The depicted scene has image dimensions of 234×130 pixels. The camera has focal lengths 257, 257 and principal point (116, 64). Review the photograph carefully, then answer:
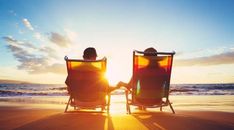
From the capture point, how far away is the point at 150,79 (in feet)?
22.0

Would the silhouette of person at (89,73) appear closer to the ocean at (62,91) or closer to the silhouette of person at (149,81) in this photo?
the silhouette of person at (149,81)

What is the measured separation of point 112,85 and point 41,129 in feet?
9.38

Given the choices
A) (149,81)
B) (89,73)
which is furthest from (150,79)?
(89,73)

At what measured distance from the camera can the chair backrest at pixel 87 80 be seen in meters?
6.43

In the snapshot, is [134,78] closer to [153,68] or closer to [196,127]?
[153,68]

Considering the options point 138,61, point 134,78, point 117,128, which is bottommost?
point 117,128

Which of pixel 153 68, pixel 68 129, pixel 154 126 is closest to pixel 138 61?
pixel 153 68

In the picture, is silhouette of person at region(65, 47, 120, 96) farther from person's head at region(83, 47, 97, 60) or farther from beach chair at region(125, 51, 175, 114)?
beach chair at region(125, 51, 175, 114)

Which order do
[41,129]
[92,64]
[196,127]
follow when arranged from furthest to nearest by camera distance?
[92,64]
[196,127]
[41,129]

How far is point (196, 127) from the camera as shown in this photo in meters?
4.55

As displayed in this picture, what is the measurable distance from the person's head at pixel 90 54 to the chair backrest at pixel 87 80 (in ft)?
0.66

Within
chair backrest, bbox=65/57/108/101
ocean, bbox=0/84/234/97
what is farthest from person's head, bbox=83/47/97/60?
ocean, bbox=0/84/234/97

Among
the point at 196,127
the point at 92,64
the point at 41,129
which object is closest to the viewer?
the point at 41,129

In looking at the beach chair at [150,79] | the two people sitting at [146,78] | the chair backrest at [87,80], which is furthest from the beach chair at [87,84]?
the beach chair at [150,79]
